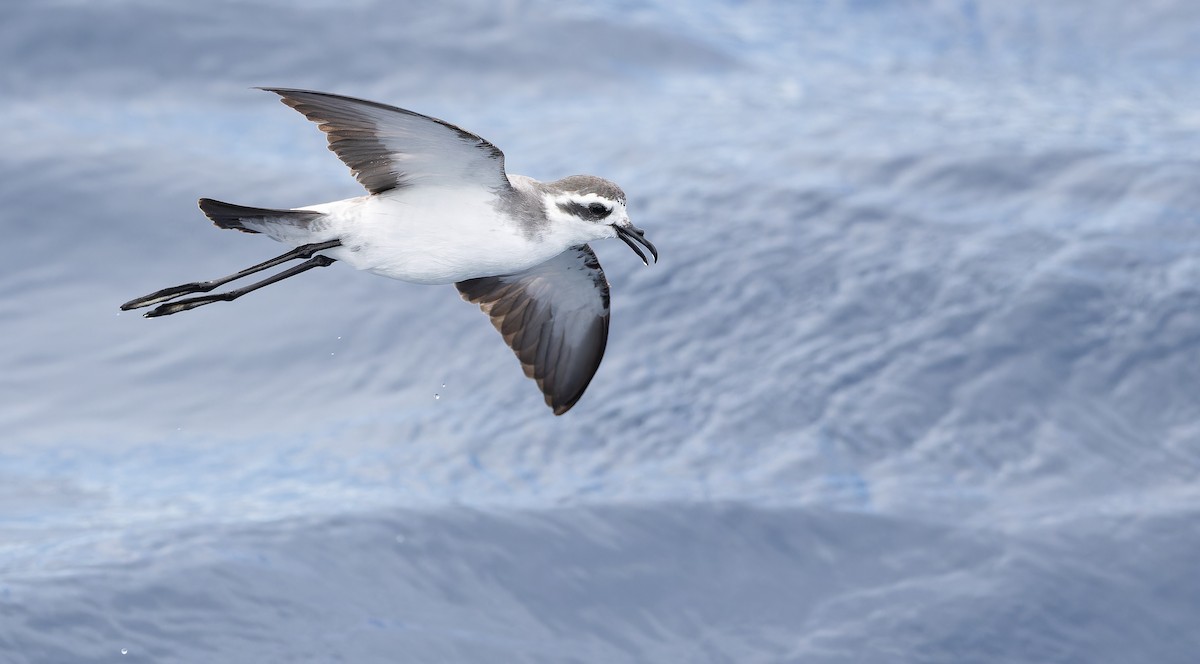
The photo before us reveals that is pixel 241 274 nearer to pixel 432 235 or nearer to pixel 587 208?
pixel 432 235

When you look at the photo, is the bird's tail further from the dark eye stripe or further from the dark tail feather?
the dark eye stripe

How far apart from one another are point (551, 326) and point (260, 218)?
2.27m

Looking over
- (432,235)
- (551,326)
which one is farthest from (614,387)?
(432,235)

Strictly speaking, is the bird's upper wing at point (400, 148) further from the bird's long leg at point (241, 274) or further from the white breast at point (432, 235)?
the bird's long leg at point (241, 274)

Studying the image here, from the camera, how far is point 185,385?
14.0 m

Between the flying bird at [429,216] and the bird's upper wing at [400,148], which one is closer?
the bird's upper wing at [400,148]

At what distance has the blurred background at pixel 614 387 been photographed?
Answer: 11.9 meters

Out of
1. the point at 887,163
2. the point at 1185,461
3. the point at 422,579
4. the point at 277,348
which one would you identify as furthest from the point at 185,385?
the point at 1185,461

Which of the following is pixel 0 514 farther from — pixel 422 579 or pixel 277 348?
pixel 422 579

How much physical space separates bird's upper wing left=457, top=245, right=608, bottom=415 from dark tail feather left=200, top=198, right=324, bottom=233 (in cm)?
169

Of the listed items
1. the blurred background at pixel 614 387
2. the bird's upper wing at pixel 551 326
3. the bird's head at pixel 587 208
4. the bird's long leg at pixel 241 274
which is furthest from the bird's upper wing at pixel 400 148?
the blurred background at pixel 614 387

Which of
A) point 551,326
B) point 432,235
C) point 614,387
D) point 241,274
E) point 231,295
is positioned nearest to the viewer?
point 432,235

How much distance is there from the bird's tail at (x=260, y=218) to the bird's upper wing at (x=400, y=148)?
0.38 metres

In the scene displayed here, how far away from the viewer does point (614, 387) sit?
13.9 meters
